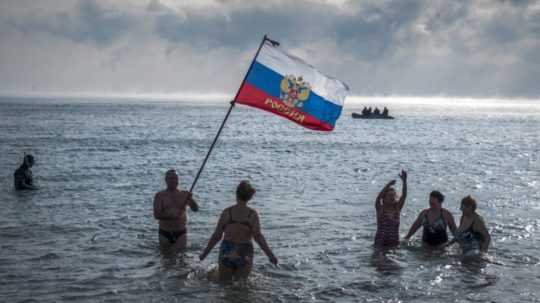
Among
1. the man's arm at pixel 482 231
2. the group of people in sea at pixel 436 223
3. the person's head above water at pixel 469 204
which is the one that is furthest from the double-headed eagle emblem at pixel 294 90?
the man's arm at pixel 482 231

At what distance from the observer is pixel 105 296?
29.5ft

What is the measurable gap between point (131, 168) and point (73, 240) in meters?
17.0

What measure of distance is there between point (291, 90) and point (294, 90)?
0.05m

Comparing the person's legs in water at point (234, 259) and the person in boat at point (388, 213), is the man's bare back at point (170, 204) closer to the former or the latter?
the person's legs in water at point (234, 259)

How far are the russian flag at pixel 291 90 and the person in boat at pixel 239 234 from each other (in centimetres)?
197

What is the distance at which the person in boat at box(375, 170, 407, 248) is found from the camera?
1132cm

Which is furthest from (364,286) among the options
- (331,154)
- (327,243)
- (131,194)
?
(331,154)

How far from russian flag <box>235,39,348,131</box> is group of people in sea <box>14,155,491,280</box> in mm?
1946

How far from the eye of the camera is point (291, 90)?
9.98 metres

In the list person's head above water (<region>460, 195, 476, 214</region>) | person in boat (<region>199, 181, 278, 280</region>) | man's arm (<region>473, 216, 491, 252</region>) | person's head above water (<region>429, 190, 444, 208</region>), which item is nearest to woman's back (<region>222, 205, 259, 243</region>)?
person in boat (<region>199, 181, 278, 280</region>)

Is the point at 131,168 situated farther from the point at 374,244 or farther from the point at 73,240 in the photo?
the point at 374,244

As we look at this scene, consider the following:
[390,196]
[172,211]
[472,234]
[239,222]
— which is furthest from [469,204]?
[172,211]

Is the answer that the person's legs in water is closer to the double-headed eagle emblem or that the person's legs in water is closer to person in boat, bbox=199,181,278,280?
person in boat, bbox=199,181,278,280

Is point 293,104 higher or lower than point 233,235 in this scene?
higher
